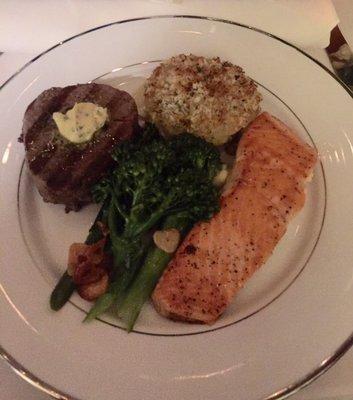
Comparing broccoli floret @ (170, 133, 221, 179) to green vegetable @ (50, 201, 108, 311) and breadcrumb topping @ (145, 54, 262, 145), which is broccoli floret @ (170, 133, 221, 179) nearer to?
breadcrumb topping @ (145, 54, 262, 145)

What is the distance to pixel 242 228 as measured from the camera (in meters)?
2.25

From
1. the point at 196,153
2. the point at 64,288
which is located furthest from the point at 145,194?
the point at 64,288

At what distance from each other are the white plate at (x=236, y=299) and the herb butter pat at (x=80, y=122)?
13.9 inches

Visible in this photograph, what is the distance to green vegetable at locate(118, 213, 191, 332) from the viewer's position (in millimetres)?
2120

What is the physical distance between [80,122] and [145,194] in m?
0.50

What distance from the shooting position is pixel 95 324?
205cm

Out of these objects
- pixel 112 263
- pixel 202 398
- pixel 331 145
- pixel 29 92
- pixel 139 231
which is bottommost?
pixel 202 398

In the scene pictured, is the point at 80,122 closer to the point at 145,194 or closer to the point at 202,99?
the point at 145,194

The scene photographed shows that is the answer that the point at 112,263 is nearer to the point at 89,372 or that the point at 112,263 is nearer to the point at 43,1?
the point at 89,372

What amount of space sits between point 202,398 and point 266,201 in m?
0.97

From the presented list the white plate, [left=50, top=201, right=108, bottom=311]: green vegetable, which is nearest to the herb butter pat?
the white plate

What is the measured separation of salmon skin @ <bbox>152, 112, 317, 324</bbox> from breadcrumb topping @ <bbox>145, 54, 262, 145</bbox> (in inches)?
4.7

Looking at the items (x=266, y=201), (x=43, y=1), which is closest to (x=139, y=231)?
(x=266, y=201)

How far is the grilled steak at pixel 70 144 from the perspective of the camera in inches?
91.3
